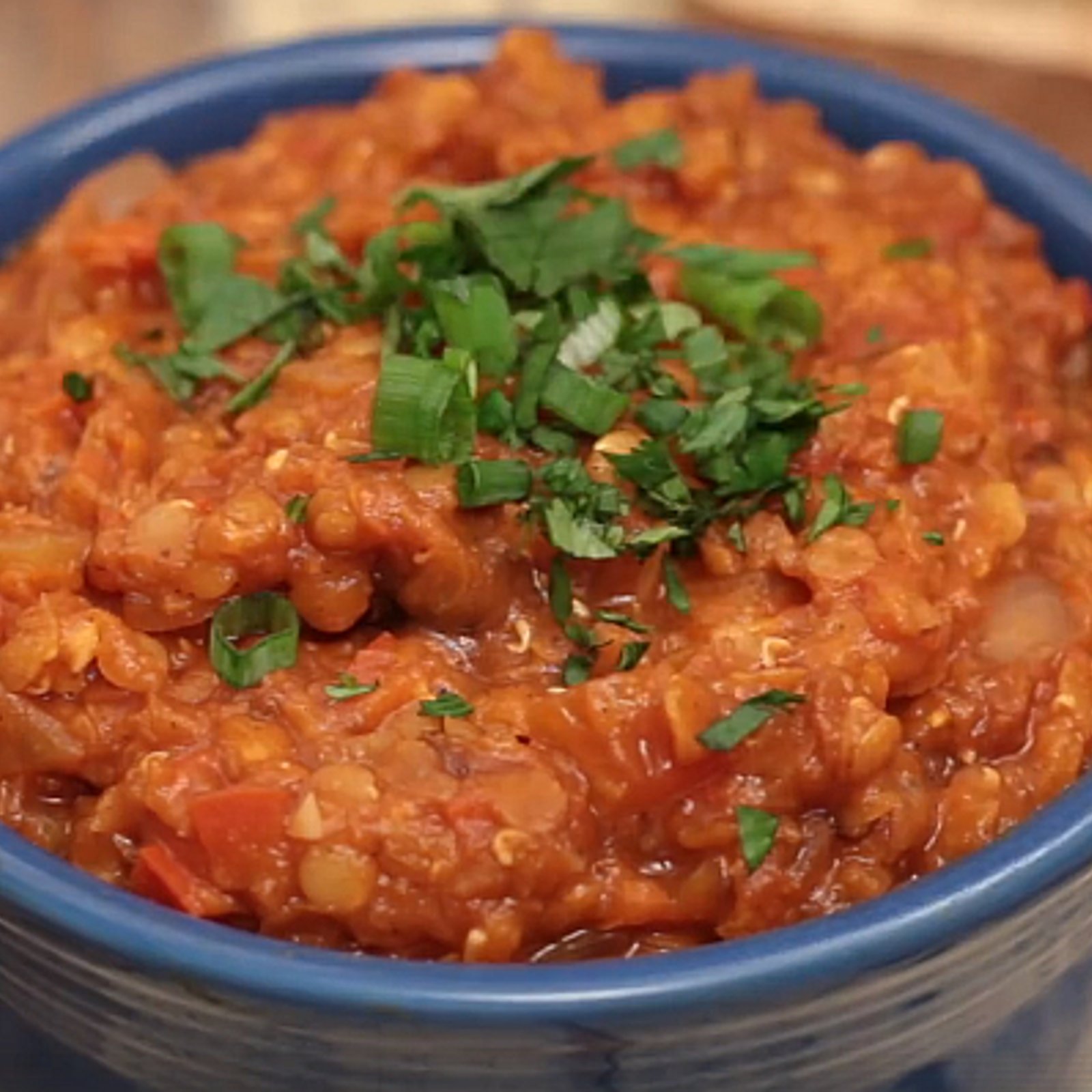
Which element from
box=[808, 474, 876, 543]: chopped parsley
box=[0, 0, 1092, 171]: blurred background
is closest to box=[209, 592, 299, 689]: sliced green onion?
box=[808, 474, 876, 543]: chopped parsley

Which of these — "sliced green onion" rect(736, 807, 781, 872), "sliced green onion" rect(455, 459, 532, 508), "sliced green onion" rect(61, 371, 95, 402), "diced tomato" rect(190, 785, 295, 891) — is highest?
"sliced green onion" rect(61, 371, 95, 402)

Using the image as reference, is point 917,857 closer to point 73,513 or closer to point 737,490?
point 737,490

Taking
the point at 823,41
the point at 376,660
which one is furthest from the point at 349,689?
the point at 823,41

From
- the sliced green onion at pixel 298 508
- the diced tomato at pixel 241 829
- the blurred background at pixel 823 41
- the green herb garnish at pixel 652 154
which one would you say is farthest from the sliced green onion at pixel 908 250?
the blurred background at pixel 823 41

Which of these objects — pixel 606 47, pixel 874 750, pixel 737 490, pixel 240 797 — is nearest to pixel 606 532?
pixel 737 490

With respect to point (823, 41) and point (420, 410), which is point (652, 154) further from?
point (823, 41)

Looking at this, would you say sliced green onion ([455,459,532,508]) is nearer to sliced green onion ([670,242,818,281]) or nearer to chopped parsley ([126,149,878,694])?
chopped parsley ([126,149,878,694])
